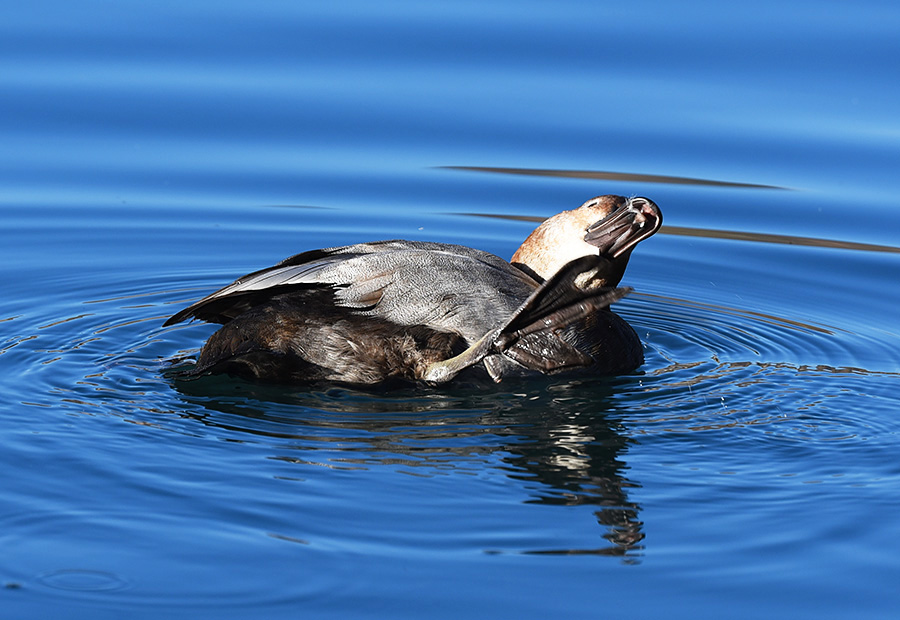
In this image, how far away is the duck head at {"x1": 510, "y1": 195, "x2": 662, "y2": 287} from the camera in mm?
5602

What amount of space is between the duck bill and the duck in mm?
418

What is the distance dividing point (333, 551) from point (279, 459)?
725 mm

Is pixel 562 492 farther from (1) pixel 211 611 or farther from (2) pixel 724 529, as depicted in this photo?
(1) pixel 211 611

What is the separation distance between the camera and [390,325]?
5.03m

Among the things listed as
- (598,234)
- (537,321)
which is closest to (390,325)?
(537,321)

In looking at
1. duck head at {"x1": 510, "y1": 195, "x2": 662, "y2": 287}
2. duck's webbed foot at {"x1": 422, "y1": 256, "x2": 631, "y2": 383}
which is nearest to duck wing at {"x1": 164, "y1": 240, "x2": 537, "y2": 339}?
duck's webbed foot at {"x1": 422, "y1": 256, "x2": 631, "y2": 383}

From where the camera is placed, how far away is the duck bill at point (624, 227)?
5.58 m

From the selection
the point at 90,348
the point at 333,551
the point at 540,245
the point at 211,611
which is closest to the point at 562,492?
the point at 333,551

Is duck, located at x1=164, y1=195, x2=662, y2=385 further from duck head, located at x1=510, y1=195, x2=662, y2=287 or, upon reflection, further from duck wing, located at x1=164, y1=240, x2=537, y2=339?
duck head, located at x1=510, y1=195, x2=662, y2=287

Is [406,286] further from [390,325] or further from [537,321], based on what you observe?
[537,321]

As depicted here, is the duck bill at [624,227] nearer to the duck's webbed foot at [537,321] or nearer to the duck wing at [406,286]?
the duck wing at [406,286]

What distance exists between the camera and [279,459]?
4488 mm

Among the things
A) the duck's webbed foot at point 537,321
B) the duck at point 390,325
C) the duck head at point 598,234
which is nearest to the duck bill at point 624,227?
the duck head at point 598,234

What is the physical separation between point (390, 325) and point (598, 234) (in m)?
1.10
